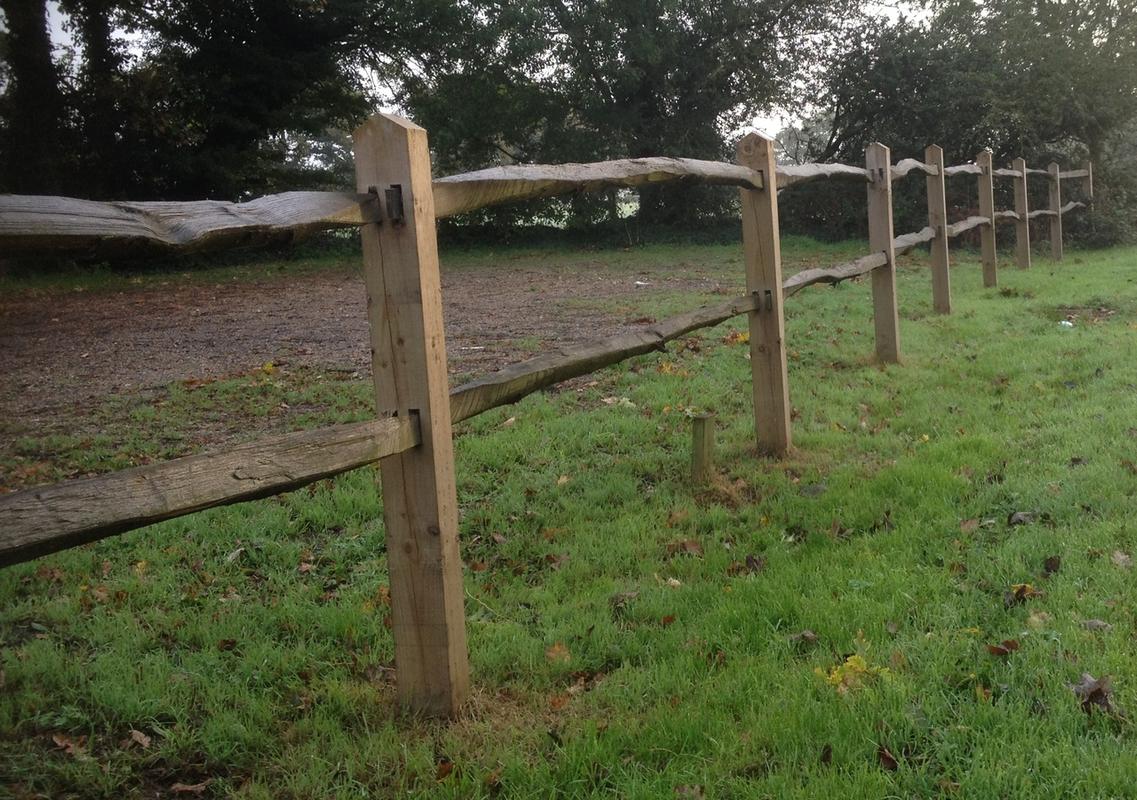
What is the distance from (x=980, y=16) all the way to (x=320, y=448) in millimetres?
20936

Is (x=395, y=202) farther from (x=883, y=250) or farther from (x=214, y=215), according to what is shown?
(x=883, y=250)

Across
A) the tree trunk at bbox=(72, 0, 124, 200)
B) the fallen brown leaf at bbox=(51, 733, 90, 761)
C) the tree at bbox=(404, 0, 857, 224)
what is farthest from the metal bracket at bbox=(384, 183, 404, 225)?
the tree at bbox=(404, 0, 857, 224)

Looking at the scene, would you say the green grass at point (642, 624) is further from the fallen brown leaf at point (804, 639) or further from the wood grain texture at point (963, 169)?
the wood grain texture at point (963, 169)

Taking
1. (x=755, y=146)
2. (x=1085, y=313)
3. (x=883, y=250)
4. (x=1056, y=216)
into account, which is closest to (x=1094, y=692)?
(x=755, y=146)

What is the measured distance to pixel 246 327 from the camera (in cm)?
1044

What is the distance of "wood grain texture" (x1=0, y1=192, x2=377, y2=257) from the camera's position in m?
1.80

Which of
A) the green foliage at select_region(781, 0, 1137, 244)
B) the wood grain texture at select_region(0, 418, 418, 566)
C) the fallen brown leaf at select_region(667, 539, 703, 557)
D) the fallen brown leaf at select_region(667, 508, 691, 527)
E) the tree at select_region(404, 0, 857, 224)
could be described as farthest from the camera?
the tree at select_region(404, 0, 857, 224)

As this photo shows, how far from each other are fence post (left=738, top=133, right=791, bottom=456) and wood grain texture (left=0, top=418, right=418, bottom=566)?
2.92 metres

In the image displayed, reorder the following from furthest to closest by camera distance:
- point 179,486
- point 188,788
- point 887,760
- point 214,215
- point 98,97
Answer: point 98,97
point 188,788
point 887,760
point 214,215
point 179,486

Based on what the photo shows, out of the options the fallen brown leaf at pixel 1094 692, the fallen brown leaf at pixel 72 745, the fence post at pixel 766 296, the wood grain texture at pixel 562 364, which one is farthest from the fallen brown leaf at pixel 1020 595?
the fallen brown leaf at pixel 72 745

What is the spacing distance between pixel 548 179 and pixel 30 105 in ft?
56.2

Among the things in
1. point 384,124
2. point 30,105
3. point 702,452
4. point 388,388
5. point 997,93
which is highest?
point 30,105

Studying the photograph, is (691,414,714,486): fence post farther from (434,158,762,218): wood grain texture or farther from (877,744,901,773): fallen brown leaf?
(877,744,901,773): fallen brown leaf

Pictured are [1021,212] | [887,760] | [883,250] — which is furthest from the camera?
[1021,212]
